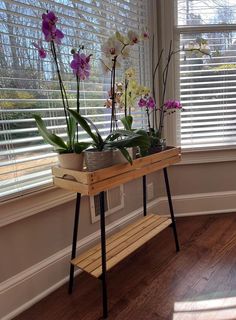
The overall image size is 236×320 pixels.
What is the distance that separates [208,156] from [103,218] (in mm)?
1339

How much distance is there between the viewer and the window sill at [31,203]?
130 cm

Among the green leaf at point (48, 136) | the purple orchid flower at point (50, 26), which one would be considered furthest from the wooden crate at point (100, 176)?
the purple orchid flower at point (50, 26)

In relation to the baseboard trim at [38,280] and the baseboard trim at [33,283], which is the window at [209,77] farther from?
the baseboard trim at [33,283]

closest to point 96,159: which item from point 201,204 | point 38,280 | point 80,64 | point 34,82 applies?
point 80,64

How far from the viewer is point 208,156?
2.28 metres

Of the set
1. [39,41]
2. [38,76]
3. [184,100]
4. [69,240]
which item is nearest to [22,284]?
[69,240]

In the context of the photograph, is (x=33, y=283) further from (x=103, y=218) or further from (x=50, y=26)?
(x=50, y=26)

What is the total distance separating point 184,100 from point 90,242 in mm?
1324

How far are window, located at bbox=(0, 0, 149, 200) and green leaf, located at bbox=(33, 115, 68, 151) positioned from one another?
157 mm

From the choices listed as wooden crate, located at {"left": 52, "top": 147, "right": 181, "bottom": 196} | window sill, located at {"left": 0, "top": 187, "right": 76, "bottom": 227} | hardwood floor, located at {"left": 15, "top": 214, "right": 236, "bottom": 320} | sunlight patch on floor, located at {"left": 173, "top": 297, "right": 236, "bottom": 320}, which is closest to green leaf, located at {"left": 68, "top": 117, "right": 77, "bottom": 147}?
wooden crate, located at {"left": 52, "top": 147, "right": 181, "bottom": 196}

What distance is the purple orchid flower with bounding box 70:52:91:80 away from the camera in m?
1.18

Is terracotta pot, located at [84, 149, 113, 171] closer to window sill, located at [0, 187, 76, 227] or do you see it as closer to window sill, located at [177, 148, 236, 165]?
window sill, located at [0, 187, 76, 227]

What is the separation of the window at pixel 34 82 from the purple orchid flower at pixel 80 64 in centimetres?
30

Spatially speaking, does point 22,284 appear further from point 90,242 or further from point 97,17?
point 97,17
